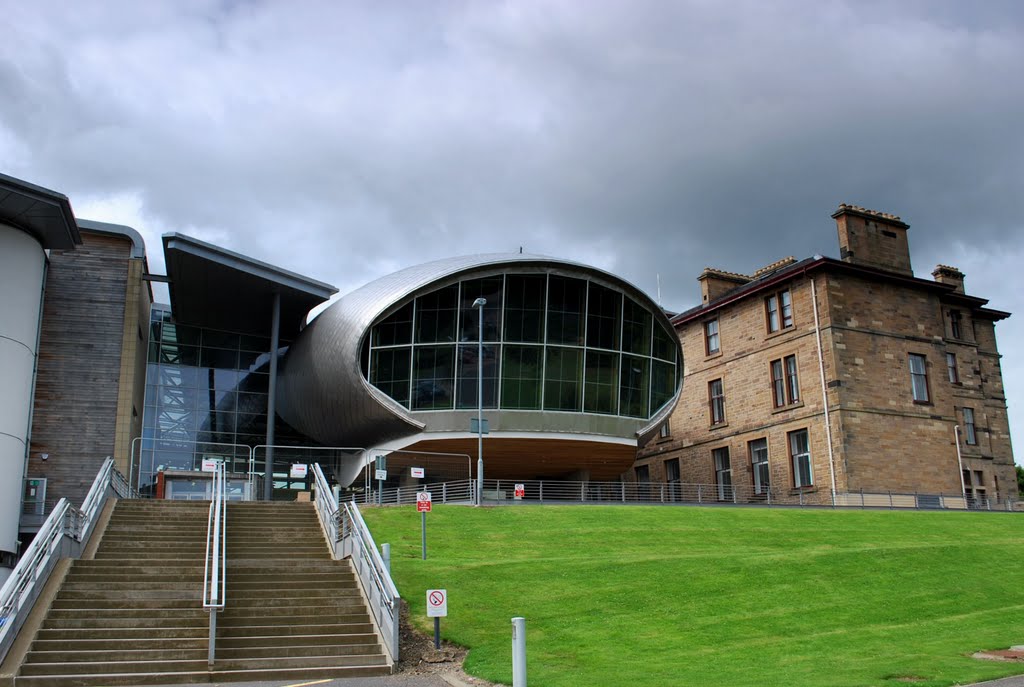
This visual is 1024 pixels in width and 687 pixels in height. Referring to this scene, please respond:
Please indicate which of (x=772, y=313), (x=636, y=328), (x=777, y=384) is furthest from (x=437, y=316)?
(x=772, y=313)

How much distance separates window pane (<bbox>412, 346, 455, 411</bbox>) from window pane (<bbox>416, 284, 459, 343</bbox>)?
42cm

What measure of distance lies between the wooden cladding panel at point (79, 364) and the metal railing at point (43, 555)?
1327 cm

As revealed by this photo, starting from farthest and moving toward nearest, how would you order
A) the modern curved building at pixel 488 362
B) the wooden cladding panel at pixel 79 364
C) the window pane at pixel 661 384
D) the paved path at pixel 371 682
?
the window pane at pixel 661 384 → the modern curved building at pixel 488 362 → the wooden cladding panel at pixel 79 364 → the paved path at pixel 371 682

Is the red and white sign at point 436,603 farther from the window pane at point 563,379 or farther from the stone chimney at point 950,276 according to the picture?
the stone chimney at point 950,276

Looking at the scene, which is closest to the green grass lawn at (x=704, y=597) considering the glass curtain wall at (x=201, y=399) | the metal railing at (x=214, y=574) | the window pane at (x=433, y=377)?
the metal railing at (x=214, y=574)

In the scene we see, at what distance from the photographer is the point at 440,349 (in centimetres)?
3769

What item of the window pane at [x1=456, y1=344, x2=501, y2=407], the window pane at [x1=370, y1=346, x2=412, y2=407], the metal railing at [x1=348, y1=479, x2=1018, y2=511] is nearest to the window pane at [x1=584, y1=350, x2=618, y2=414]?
the metal railing at [x1=348, y1=479, x2=1018, y2=511]

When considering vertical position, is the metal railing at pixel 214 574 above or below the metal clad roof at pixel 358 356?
below

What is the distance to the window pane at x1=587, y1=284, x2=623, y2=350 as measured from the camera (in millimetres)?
39406

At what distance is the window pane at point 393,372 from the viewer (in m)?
37.6

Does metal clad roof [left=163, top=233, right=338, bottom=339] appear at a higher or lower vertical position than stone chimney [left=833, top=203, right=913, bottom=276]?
lower

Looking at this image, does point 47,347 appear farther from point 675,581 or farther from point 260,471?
point 675,581

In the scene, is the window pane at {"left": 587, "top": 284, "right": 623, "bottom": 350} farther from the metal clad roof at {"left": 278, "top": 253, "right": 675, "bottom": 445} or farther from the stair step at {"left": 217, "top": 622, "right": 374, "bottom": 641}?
the stair step at {"left": 217, "top": 622, "right": 374, "bottom": 641}

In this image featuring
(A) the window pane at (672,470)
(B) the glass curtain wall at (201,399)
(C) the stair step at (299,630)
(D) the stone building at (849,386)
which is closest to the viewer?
(C) the stair step at (299,630)
